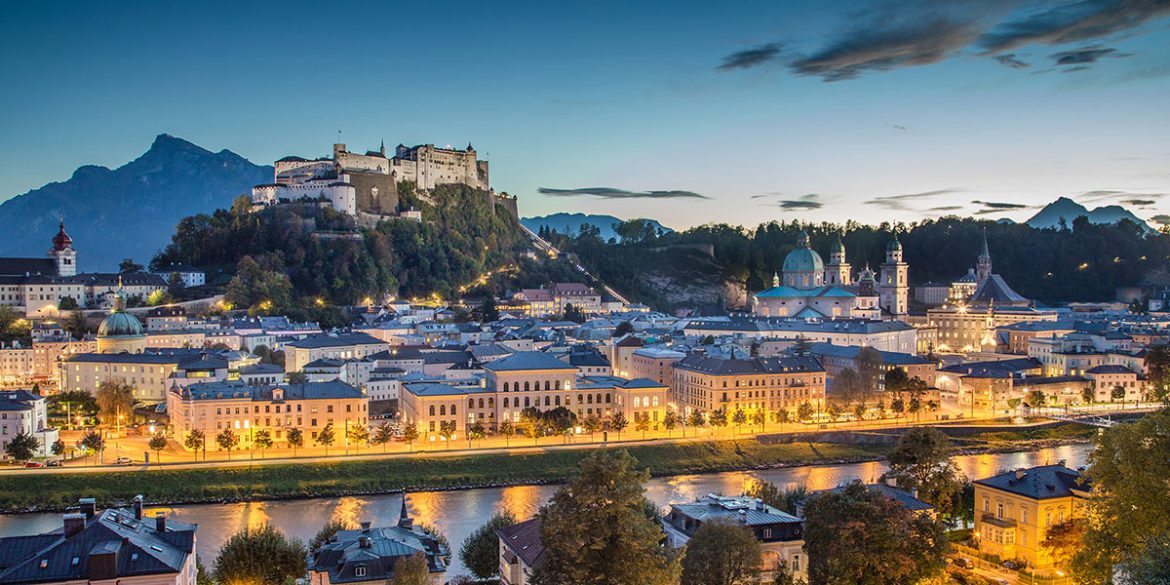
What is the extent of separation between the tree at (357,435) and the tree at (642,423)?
6994mm

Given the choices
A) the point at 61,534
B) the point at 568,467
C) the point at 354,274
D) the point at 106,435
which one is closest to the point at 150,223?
the point at 354,274

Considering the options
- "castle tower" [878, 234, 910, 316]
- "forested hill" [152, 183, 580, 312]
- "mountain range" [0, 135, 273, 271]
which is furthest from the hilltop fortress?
"mountain range" [0, 135, 273, 271]

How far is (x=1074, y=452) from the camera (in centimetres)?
2606

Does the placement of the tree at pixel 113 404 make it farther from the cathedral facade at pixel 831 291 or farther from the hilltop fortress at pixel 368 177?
the cathedral facade at pixel 831 291

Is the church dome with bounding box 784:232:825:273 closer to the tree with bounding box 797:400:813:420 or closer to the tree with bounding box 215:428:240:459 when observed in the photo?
the tree with bounding box 797:400:813:420

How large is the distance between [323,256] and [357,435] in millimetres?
22690

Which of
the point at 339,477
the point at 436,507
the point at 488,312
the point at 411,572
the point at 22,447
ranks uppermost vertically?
the point at 488,312

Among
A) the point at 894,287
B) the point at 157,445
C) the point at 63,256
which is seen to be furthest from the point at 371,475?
the point at 894,287

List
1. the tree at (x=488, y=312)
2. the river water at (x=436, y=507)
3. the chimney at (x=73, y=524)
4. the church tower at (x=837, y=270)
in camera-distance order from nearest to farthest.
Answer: the chimney at (x=73, y=524) < the river water at (x=436, y=507) < the tree at (x=488, y=312) < the church tower at (x=837, y=270)

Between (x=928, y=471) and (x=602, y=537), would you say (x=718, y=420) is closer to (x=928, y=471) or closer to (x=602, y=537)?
(x=928, y=471)

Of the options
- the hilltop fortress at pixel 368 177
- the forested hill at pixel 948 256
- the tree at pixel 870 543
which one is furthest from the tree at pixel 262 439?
the forested hill at pixel 948 256

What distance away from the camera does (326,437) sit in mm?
23172

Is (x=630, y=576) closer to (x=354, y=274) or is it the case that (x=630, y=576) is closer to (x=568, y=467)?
(x=568, y=467)

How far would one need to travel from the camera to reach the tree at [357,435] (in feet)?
77.4
